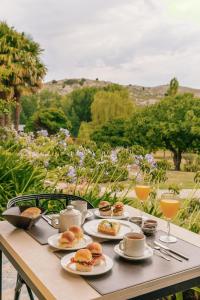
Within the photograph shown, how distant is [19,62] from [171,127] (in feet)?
38.8

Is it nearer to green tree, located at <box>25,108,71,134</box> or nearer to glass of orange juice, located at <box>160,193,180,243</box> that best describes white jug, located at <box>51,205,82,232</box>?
glass of orange juice, located at <box>160,193,180,243</box>

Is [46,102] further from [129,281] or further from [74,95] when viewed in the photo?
[129,281]

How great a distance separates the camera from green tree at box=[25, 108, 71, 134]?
29078 millimetres

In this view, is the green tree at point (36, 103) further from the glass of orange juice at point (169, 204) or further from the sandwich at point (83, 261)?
the sandwich at point (83, 261)

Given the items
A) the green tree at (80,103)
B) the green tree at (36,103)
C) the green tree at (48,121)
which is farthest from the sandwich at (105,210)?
the green tree at (80,103)

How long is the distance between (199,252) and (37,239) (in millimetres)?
667

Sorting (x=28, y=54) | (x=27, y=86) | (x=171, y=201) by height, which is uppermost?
(x=28, y=54)

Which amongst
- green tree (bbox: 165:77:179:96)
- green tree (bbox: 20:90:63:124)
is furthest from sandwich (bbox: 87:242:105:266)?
green tree (bbox: 165:77:179:96)

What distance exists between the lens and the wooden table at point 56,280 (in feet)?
3.73

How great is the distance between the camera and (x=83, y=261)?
127 centimetres

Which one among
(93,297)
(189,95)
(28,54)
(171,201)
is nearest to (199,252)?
(171,201)

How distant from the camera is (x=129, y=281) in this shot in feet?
3.94

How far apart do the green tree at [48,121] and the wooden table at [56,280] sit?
27640 millimetres

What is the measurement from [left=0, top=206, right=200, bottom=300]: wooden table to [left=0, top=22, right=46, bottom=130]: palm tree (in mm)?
15140
